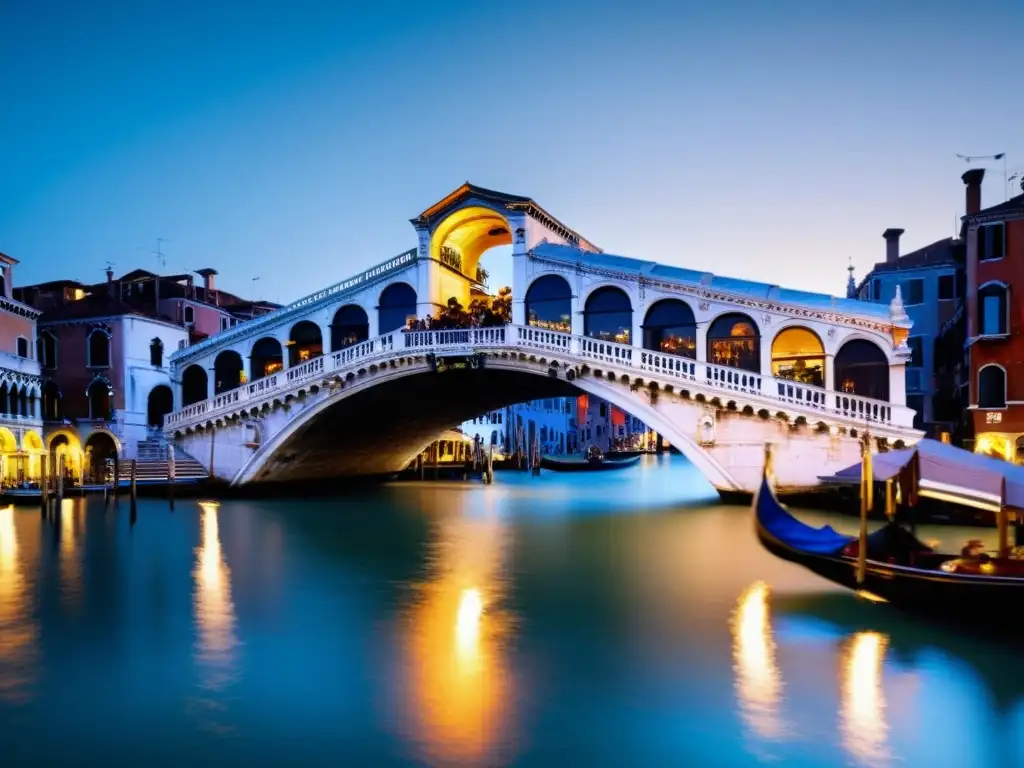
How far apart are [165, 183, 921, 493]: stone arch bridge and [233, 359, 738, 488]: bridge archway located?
5cm

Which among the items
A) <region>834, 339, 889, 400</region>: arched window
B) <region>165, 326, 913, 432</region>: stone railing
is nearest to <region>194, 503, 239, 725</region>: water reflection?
<region>165, 326, 913, 432</region>: stone railing

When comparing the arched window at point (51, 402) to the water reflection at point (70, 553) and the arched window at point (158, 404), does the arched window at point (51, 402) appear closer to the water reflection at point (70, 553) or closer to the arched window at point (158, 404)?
the arched window at point (158, 404)

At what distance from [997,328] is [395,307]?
11534 mm

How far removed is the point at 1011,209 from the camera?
13.4m

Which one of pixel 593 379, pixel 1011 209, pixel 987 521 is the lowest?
pixel 987 521

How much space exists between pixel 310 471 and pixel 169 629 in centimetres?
1350

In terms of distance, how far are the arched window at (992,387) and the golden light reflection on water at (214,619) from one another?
39.4 ft

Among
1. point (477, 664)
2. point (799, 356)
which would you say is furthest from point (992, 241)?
point (477, 664)

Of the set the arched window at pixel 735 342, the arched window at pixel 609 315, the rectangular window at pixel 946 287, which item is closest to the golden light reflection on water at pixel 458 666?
the arched window at pixel 735 342

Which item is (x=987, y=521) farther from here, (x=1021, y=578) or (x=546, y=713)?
(x=546, y=713)

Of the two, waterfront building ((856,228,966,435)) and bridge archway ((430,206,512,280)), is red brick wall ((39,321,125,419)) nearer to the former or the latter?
bridge archway ((430,206,512,280))

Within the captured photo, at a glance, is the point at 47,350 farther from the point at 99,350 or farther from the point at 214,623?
the point at 214,623

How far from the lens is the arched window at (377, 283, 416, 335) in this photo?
18094mm

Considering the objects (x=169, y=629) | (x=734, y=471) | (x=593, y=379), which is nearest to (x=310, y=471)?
(x=593, y=379)
